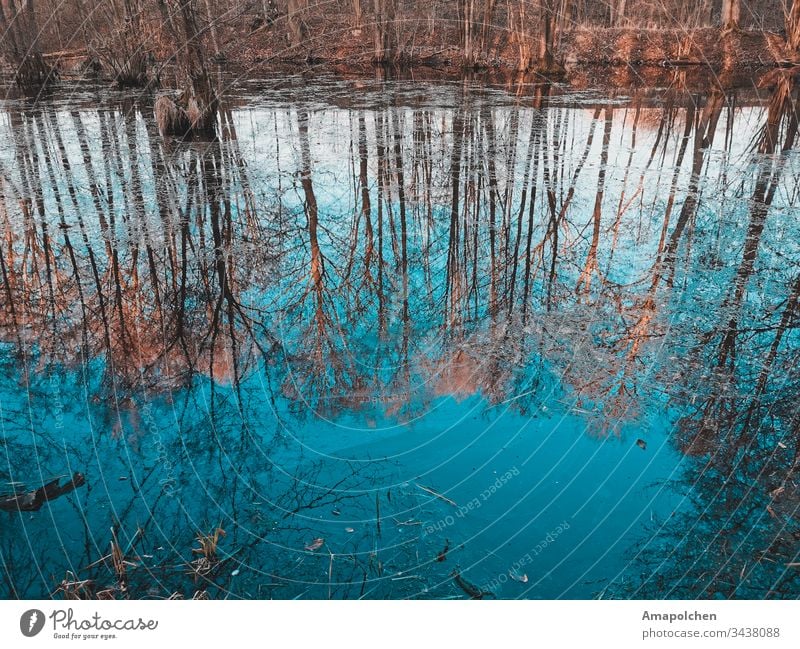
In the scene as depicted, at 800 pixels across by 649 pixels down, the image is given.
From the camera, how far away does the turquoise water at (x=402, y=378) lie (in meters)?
3.34

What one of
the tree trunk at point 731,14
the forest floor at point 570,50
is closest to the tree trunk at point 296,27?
the forest floor at point 570,50

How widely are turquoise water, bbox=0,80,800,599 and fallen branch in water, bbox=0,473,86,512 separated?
59 millimetres

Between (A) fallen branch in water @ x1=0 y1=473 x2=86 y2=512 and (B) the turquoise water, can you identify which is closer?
(B) the turquoise water

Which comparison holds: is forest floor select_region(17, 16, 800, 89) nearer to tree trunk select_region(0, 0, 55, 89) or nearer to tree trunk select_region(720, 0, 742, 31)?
tree trunk select_region(720, 0, 742, 31)

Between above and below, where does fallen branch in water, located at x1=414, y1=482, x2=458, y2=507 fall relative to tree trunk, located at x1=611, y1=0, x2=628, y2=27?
below

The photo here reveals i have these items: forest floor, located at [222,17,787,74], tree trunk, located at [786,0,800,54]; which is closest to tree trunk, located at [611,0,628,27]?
forest floor, located at [222,17,787,74]

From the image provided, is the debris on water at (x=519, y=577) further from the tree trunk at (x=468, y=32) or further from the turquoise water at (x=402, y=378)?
the tree trunk at (x=468, y=32)

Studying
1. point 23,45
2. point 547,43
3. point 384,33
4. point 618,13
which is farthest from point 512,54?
point 23,45

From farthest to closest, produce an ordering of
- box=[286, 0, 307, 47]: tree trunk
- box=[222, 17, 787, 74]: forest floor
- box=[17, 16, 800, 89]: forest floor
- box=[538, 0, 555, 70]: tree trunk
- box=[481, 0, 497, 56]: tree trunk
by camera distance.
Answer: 1. box=[286, 0, 307, 47]: tree trunk
2. box=[222, 17, 787, 74]: forest floor
3. box=[481, 0, 497, 56]: tree trunk
4. box=[17, 16, 800, 89]: forest floor
5. box=[538, 0, 555, 70]: tree trunk

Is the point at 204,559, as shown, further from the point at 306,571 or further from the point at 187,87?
the point at 187,87

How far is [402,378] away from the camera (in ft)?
15.3

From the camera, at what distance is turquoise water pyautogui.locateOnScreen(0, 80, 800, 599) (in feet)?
11.0

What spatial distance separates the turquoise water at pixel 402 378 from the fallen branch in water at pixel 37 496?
2.3 inches

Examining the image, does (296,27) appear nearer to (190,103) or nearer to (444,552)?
(190,103)
